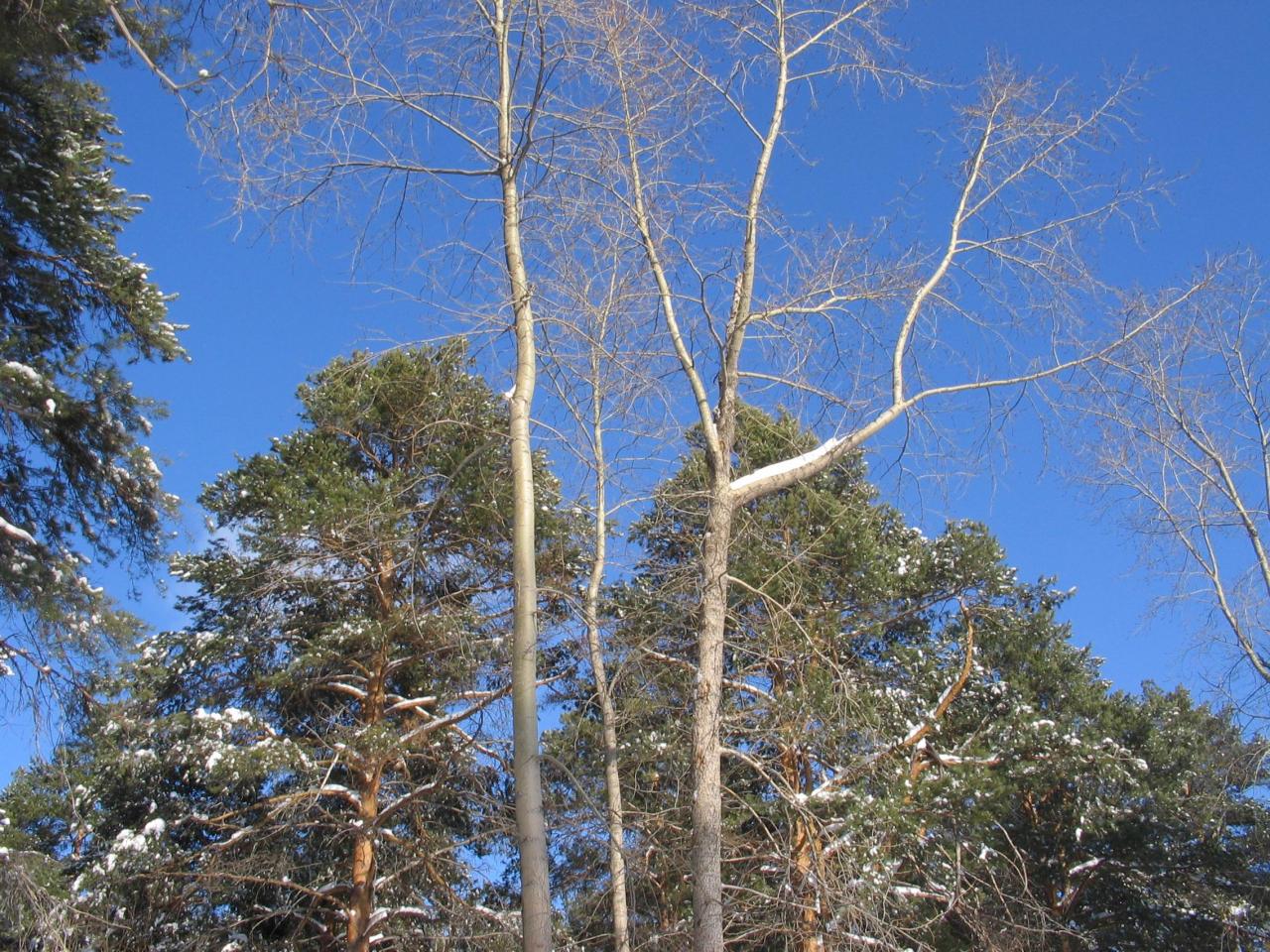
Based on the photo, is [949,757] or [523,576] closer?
[523,576]

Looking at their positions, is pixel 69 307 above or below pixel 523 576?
above

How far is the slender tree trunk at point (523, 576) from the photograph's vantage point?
4.14 m

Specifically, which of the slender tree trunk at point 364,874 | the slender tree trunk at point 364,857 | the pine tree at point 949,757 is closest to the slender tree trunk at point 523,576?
the pine tree at point 949,757

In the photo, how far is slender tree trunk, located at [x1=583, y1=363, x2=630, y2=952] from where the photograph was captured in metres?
6.62

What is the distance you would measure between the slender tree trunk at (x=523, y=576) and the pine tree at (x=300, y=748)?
16.8 ft

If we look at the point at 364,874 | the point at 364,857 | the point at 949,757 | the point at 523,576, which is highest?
the point at 949,757

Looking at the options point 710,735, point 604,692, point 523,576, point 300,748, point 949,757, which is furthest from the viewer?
point 949,757

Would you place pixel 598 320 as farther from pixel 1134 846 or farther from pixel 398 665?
pixel 1134 846

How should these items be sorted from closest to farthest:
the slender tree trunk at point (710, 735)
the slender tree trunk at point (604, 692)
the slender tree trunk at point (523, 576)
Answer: the slender tree trunk at point (523, 576), the slender tree trunk at point (710, 735), the slender tree trunk at point (604, 692)

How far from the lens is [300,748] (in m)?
12.6

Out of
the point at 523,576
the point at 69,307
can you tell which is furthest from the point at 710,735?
the point at 69,307

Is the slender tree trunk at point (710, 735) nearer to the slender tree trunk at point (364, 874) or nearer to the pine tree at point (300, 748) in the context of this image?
the pine tree at point (300, 748)

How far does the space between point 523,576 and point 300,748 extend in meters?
9.02

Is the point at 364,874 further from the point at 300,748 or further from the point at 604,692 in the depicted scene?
the point at 604,692
